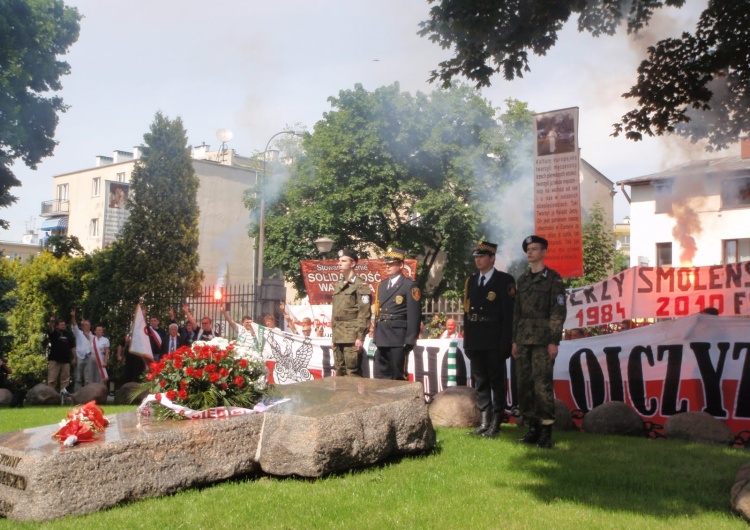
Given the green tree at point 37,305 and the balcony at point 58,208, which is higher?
the balcony at point 58,208

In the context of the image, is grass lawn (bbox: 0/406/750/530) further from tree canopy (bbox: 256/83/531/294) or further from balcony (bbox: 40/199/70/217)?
balcony (bbox: 40/199/70/217)

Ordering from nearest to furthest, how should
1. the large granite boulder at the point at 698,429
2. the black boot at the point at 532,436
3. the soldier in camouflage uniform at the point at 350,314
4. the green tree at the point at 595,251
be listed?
1. the black boot at the point at 532,436
2. the large granite boulder at the point at 698,429
3. the soldier in camouflage uniform at the point at 350,314
4. the green tree at the point at 595,251

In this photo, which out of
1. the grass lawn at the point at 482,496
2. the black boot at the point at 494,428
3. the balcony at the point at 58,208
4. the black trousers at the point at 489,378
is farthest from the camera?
the balcony at the point at 58,208

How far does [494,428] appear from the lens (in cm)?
901

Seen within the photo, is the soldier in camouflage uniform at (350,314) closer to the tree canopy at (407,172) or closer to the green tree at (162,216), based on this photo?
the green tree at (162,216)

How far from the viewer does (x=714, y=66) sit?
10258mm

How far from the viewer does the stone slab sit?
5.73 metres

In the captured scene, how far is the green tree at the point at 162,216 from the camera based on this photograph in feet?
106

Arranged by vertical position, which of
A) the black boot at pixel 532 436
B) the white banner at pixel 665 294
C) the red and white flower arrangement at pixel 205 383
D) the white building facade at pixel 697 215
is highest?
the white building facade at pixel 697 215

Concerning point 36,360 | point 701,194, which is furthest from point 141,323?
point 701,194

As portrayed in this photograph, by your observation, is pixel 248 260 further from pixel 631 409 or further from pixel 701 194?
pixel 631 409

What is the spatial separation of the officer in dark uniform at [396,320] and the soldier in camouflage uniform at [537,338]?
2.12 meters

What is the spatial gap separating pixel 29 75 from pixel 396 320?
50.6 feet

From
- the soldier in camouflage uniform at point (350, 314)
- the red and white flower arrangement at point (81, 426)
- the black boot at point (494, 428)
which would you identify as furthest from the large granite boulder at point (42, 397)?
the red and white flower arrangement at point (81, 426)
